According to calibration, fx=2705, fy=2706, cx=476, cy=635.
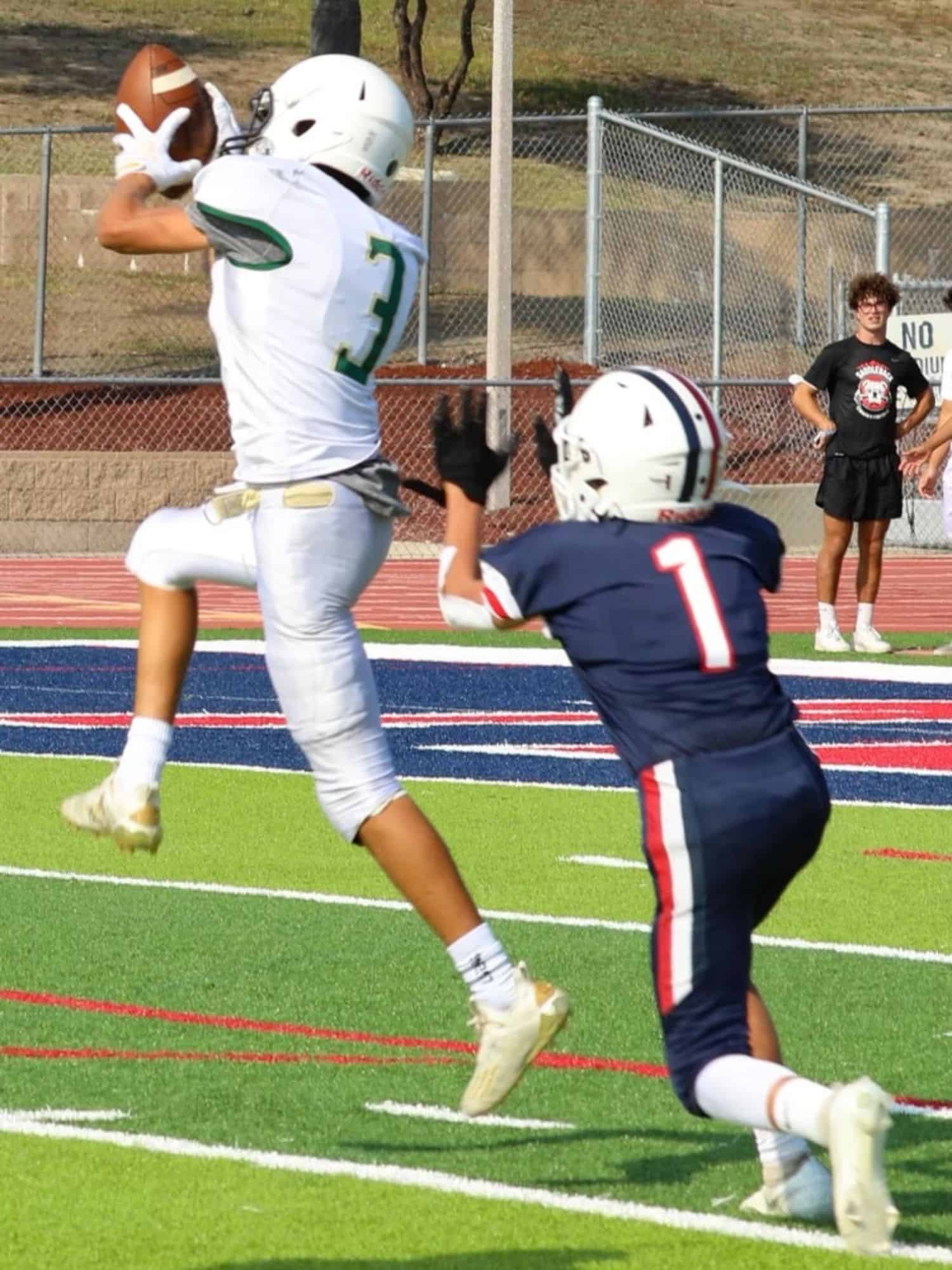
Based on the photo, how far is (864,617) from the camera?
1562cm

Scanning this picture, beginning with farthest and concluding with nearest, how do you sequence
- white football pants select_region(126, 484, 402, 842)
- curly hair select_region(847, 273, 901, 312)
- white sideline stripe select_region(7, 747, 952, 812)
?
1. curly hair select_region(847, 273, 901, 312)
2. white sideline stripe select_region(7, 747, 952, 812)
3. white football pants select_region(126, 484, 402, 842)

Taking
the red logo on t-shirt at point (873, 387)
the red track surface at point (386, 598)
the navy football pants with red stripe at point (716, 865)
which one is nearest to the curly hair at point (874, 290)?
the red logo on t-shirt at point (873, 387)

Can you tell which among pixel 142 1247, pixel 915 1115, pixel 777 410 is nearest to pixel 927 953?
pixel 915 1115

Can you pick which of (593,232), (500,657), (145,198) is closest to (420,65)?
(593,232)

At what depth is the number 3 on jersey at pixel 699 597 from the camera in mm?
4629

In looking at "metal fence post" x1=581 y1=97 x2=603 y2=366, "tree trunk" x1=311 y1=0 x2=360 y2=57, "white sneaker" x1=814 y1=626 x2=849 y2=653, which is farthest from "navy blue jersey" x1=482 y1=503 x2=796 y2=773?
"tree trunk" x1=311 y1=0 x2=360 y2=57

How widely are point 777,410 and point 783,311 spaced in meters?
1.28

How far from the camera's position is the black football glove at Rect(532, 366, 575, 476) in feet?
16.5

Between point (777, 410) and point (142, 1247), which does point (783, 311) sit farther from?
point (142, 1247)

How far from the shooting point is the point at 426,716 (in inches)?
519

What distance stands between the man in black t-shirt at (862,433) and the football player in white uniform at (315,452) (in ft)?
32.4

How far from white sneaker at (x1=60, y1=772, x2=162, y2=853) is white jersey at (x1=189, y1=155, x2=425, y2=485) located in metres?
0.72

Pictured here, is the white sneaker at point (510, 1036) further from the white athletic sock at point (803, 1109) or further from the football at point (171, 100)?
the football at point (171, 100)

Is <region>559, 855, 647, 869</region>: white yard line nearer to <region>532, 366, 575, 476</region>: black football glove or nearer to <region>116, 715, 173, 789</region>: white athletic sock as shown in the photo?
<region>116, 715, 173, 789</region>: white athletic sock
